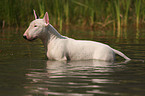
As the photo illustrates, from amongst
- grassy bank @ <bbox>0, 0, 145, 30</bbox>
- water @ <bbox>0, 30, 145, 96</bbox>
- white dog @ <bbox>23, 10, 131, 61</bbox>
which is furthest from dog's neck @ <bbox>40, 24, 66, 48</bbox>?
grassy bank @ <bbox>0, 0, 145, 30</bbox>

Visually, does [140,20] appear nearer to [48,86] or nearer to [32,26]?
[32,26]

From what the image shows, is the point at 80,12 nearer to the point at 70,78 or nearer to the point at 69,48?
the point at 69,48

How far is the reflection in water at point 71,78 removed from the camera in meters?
5.35

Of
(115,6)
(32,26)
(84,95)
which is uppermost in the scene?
(115,6)

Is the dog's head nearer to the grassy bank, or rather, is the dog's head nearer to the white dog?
the white dog

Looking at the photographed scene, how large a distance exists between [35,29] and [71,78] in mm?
3173

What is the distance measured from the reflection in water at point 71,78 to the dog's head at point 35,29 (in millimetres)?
901

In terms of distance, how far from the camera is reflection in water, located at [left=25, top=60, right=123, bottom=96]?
17.5ft

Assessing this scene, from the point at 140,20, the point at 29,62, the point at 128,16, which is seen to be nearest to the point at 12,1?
the point at 128,16

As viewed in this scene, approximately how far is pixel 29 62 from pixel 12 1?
10798mm

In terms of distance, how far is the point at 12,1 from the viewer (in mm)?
18984

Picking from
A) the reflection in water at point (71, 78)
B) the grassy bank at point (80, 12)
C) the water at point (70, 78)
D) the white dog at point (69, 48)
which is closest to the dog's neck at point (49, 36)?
the white dog at point (69, 48)

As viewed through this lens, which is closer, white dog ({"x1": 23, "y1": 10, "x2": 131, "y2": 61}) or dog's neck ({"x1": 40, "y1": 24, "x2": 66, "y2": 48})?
white dog ({"x1": 23, "y1": 10, "x2": 131, "y2": 61})

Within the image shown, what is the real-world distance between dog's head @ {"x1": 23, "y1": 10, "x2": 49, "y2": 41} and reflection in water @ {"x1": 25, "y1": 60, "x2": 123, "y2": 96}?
0.90 metres
